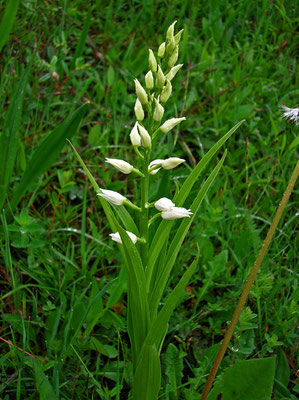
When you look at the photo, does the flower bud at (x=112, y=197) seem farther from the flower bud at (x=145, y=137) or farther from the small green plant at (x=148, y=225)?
the flower bud at (x=145, y=137)

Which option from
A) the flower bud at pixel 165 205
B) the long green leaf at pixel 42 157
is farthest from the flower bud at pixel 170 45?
the long green leaf at pixel 42 157

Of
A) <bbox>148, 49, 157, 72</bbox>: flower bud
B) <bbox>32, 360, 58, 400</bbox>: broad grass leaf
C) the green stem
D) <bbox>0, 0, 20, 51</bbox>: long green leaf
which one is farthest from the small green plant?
<bbox>0, 0, 20, 51</bbox>: long green leaf

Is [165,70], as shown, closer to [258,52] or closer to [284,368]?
[284,368]

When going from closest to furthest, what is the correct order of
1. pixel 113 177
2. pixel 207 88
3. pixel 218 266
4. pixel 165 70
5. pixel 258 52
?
pixel 165 70 < pixel 218 266 < pixel 113 177 < pixel 207 88 < pixel 258 52

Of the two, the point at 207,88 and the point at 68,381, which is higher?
the point at 207,88

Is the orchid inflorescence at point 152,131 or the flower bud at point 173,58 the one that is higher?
the flower bud at point 173,58

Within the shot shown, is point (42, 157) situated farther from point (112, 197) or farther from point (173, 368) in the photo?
point (173, 368)

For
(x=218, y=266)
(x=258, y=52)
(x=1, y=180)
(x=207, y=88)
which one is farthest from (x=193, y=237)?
(x=258, y=52)
